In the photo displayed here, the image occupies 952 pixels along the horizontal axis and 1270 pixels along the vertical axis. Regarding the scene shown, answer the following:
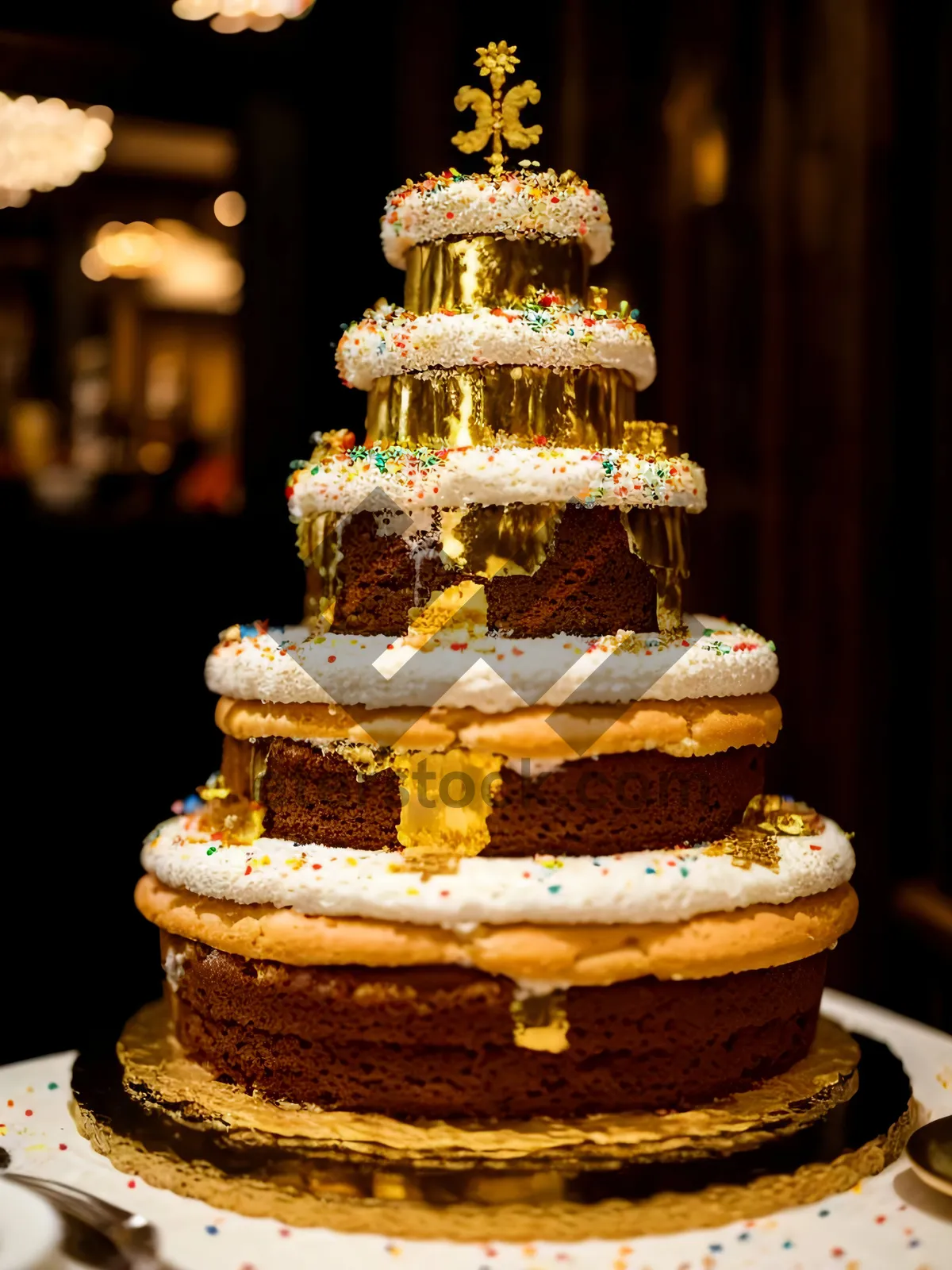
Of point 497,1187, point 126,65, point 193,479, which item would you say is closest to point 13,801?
point 193,479

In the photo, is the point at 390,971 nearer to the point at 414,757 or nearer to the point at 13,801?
the point at 414,757

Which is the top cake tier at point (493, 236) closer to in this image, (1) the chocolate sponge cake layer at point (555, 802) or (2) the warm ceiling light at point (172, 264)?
(1) the chocolate sponge cake layer at point (555, 802)

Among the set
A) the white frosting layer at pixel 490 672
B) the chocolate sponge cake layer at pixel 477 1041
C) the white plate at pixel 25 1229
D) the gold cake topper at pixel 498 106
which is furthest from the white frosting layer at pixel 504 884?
the gold cake topper at pixel 498 106

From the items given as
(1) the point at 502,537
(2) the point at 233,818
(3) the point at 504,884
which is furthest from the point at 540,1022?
(1) the point at 502,537

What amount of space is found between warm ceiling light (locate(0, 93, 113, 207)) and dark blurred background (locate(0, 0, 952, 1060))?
0.05 m

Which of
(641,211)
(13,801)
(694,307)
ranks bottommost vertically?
(13,801)

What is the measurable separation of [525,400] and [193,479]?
265cm

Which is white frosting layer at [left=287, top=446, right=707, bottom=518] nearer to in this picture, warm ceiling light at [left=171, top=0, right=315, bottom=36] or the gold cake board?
the gold cake board

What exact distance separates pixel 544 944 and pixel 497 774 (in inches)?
9.8

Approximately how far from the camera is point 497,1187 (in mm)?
1571

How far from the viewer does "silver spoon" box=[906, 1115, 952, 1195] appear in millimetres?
1673

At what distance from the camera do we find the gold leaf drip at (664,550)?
6.36ft

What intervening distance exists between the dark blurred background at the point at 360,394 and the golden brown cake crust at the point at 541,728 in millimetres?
1959

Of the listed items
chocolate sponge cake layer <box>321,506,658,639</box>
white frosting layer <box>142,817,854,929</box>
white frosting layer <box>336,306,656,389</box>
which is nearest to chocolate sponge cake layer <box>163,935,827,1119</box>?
white frosting layer <box>142,817,854,929</box>
